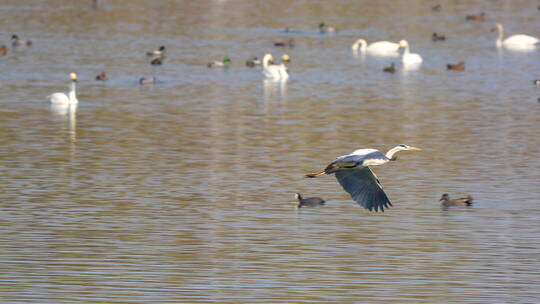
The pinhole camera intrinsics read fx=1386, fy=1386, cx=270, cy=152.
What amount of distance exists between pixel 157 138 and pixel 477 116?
1076cm

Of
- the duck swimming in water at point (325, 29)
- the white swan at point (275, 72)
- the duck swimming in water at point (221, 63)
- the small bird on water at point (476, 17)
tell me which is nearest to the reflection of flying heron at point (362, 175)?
the white swan at point (275, 72)

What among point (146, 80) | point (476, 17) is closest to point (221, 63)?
point (146, 80)

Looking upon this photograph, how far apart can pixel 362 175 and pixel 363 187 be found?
0.21 metres

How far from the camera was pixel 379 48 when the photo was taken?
214 feet

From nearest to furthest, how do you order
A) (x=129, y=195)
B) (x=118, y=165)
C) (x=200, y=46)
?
(x=129, y=195) → (x=118, y=165) → (x=200, y=46)

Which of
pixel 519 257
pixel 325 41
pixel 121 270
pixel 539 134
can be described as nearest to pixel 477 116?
pixel 539 134

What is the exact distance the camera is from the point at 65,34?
70.1m

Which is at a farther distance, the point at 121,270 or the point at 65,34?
the point at 65,34

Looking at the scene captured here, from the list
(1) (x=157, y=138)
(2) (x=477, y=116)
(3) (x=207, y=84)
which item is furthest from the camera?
(3) (x=207, y=84)

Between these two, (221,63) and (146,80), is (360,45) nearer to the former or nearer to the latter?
(221,63)

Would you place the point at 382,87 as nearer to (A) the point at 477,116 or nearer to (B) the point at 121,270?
(A) the point at 477,116

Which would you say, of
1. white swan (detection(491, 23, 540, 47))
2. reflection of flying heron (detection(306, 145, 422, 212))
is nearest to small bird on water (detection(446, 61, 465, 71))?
white swan (detection(491, 23, 540, 47))

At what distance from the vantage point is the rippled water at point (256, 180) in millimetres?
19578

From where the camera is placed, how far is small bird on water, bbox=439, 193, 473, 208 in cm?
2524
